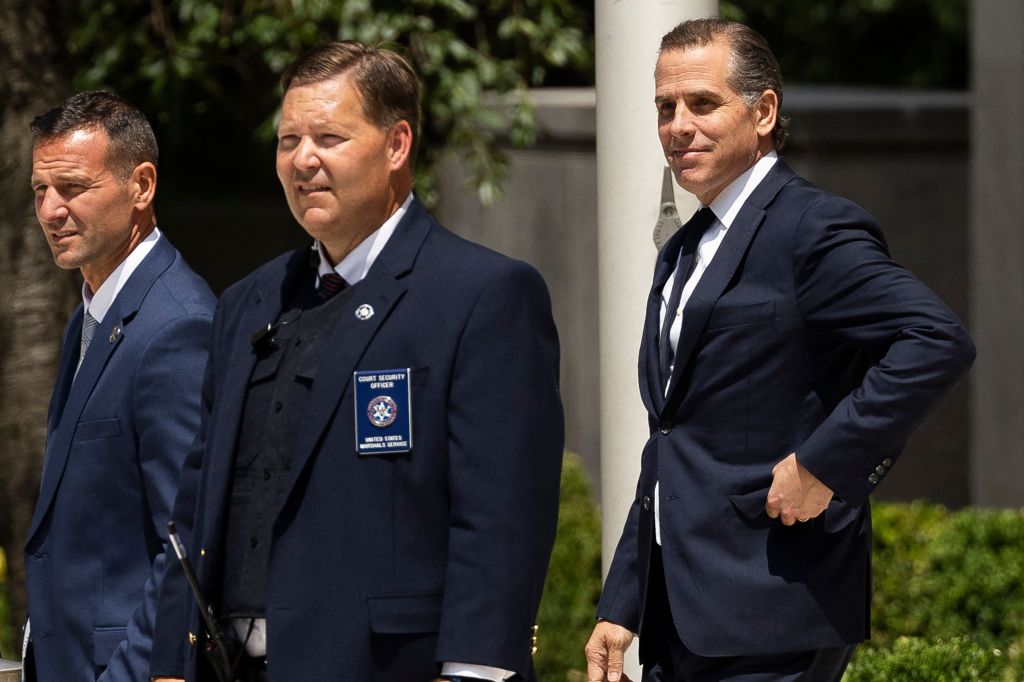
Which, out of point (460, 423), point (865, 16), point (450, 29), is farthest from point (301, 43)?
point (865, 16)

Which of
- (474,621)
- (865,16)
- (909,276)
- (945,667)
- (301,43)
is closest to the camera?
(474,621)

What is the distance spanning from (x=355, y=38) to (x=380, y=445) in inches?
150

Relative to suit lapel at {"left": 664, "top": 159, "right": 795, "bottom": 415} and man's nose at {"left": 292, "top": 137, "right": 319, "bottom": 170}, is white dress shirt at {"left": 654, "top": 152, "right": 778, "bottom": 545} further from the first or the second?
man's nose at {"left": 292, "top": 137, "right": 319, "bottom": 170}

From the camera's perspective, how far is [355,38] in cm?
652

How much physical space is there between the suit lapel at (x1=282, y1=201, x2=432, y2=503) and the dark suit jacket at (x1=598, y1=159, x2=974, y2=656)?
22.1 inches

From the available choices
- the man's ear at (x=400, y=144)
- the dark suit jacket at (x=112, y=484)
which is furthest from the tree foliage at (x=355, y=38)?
the man's ear at (x=400, y=144)

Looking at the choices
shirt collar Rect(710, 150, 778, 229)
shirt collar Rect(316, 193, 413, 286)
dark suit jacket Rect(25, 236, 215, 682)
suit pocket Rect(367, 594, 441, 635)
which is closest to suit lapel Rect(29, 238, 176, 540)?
dark suit jacket Rect(25, 236, 215, 682)

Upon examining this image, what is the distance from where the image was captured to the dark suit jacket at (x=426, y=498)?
2928 mm

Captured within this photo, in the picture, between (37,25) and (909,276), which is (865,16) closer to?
(37,25)

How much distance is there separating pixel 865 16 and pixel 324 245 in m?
14.9

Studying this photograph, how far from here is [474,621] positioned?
9.42 ft

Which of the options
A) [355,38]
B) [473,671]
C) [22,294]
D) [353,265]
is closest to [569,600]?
[355,38]

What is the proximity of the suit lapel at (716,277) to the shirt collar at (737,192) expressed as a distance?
0.03 meters

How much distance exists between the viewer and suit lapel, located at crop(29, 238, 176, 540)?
3.76 metres
